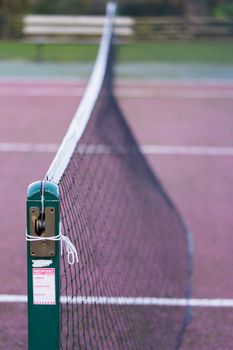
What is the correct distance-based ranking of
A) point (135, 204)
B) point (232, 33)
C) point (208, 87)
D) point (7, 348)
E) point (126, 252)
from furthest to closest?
point (232, 33), point (208, 87), point (135, 204), point (126, 252), point (7, 348)

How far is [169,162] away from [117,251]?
172 inches

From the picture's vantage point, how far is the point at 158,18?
27688mm

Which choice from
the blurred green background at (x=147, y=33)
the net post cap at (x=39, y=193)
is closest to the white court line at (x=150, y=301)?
the net post cap at (x=39, y=193)

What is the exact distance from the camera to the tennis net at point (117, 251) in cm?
475

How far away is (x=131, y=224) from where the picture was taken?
7.15 meters

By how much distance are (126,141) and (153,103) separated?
19.8 ft

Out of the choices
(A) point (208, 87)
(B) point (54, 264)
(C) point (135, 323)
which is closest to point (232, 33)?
(A) point (208, 87)

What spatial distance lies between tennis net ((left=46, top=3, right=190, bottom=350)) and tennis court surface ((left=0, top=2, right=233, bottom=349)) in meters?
0.01

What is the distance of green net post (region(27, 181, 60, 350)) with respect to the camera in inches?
119

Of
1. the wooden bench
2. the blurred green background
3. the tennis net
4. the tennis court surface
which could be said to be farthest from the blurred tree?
the tennis net

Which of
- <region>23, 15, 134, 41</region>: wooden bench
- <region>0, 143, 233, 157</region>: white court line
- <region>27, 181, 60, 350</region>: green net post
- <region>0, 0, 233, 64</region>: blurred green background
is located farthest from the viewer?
<region>23, 15, 134, 41</region>: wooden bench

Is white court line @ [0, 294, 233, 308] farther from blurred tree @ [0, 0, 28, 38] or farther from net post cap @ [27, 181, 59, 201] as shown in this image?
blurred tree @ [0, 0, 28, 38]

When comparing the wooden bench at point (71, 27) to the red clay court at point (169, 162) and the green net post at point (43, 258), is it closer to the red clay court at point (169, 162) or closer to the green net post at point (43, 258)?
the red clay court at point (169, 162)

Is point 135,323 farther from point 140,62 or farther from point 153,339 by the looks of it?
point 140,62
